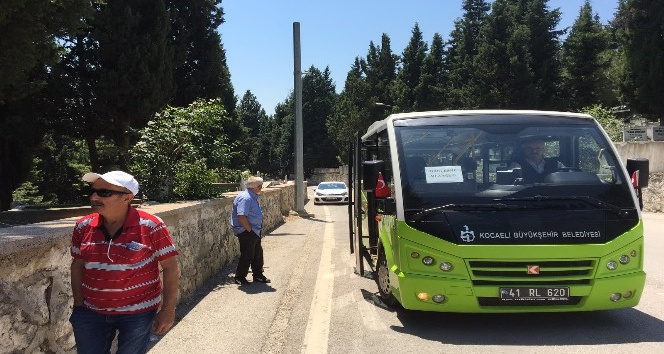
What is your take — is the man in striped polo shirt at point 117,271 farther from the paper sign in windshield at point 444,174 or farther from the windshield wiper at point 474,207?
the paper sign in windshield at point 444,174

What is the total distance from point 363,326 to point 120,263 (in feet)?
11.4

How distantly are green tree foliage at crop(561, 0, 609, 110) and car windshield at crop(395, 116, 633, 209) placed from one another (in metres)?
45.5

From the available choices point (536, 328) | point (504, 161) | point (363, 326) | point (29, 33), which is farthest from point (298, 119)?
point (536, 328)

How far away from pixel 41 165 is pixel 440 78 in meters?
48.7

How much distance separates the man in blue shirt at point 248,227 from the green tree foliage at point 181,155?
1.93 metres

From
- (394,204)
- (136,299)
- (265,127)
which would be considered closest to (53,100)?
(394,204)

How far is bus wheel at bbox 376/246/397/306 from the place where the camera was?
6910mm

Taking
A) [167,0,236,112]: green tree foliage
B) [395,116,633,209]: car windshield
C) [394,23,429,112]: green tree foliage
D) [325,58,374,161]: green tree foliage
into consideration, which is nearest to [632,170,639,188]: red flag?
[395,116,633,209]: car windshield

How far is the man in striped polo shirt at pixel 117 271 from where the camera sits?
130 inches

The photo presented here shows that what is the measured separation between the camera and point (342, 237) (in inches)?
615

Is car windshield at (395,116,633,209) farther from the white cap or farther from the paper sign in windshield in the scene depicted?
the white cap

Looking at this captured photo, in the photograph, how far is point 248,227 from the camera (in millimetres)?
8430

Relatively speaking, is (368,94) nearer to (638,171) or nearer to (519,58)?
(519,58)

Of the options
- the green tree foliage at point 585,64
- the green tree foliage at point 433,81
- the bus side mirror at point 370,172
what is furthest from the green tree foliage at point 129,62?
the green tree foliage at point 433,81
